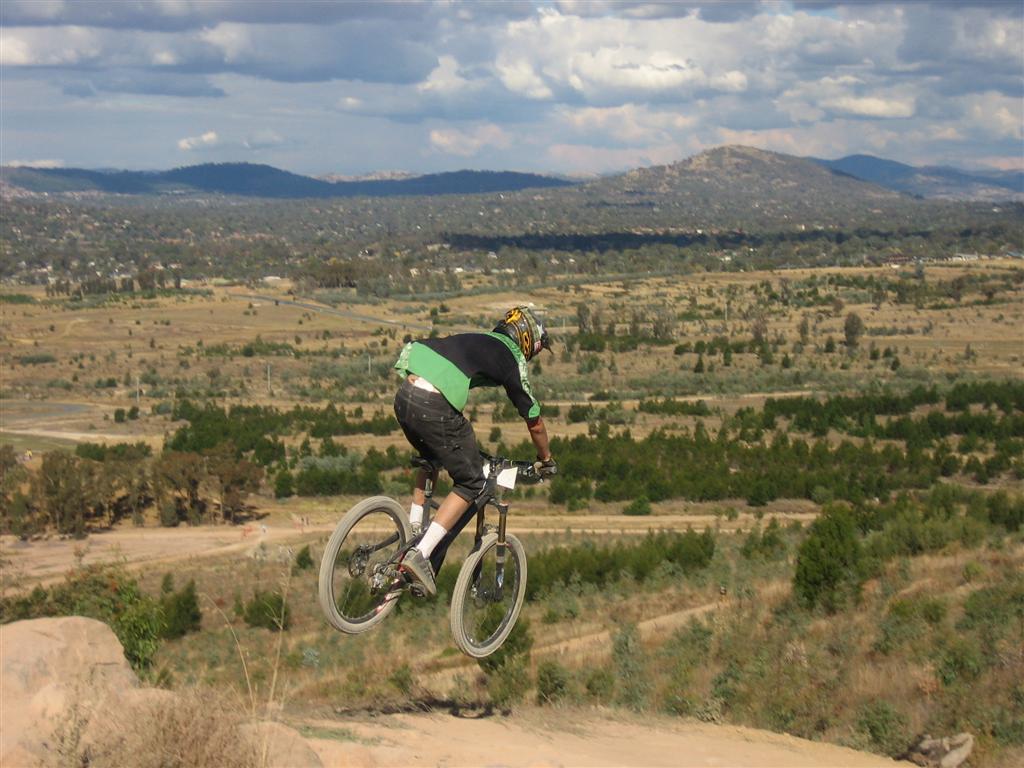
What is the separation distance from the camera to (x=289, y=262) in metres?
200

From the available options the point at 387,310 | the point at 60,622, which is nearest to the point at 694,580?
the point at 60,622

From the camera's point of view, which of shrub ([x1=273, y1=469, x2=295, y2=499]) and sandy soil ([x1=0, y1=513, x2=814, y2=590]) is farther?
shrub ([x1=273, y1=469, x2=295, y2=499])

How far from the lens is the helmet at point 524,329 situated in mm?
9531

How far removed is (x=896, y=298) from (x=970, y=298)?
24.0 feet

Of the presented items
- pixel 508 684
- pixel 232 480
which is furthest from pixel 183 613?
pixel 232 480

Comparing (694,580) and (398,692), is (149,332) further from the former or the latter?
(398,692)

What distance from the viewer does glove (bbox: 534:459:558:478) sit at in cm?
984

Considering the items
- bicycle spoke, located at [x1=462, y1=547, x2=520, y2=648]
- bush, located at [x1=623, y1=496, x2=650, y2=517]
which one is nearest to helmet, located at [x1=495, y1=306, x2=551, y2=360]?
bicycle spoke, located at [x1=462, y1=547, x2=520, y2=648]

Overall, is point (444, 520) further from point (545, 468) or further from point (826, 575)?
point (826, 575)

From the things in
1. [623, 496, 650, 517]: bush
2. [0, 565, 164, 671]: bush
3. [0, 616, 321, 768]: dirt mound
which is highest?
[0, 616, 321, 768]: dirt mound

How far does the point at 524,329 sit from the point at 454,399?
0.89 metres

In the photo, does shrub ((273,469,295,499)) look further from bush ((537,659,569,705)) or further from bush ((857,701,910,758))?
bush ((857,701,910,758))

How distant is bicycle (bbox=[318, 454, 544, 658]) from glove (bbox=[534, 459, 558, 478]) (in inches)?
1.7

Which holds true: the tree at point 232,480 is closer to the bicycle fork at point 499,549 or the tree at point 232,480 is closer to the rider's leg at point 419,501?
the bicycle fork at point 499,549
